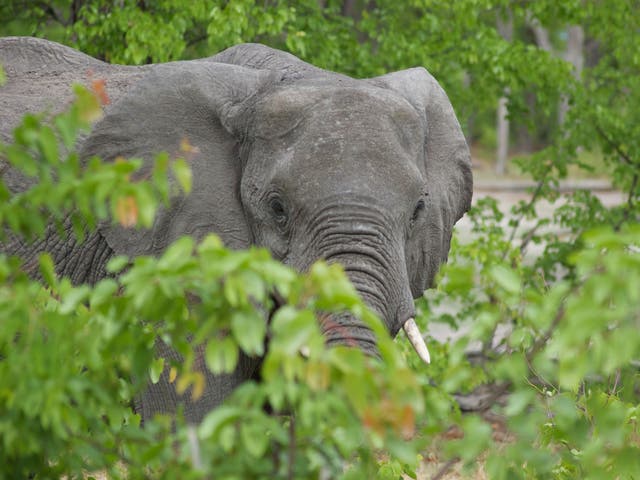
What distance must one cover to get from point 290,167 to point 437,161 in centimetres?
82

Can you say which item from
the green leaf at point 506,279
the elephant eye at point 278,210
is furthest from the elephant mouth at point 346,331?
the green leaf at point 506,279

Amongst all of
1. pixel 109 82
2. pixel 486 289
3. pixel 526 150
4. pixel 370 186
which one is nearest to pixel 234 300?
pixel 370 186

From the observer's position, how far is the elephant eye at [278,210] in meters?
4.52

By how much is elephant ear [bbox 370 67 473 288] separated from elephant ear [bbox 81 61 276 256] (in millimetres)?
581

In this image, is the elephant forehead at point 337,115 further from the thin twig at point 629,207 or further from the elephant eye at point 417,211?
the thin twig at point 629,207

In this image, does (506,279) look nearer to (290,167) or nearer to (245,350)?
(245,350)

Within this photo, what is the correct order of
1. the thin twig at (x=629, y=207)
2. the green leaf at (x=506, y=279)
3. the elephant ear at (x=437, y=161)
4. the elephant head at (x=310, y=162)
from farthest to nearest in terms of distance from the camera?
1. the thin twig at (x=629, y=207)
2. the elephant ear at (x=437, y=161)
3. the elephant head at (x=310, y=162)
4. the green leaf at (x=506, y=279)

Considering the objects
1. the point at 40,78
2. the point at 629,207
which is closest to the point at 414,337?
the point at 40,78

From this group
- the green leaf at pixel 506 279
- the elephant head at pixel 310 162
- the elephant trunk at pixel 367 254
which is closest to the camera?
the green leaf at pixel 506 279

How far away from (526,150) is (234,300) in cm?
3414

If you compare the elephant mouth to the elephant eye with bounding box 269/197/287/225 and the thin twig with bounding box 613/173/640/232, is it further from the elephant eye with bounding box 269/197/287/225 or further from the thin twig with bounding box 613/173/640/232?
the thin twig with bounding box 613/173/640/232

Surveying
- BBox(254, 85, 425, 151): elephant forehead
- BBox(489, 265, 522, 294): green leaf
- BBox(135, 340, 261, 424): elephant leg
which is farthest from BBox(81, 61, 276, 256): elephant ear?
BBox(489, 265, 522, 294): green leaf

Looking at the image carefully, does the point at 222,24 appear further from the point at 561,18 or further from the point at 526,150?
the point at 526,150

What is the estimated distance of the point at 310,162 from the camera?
14.6 ft
